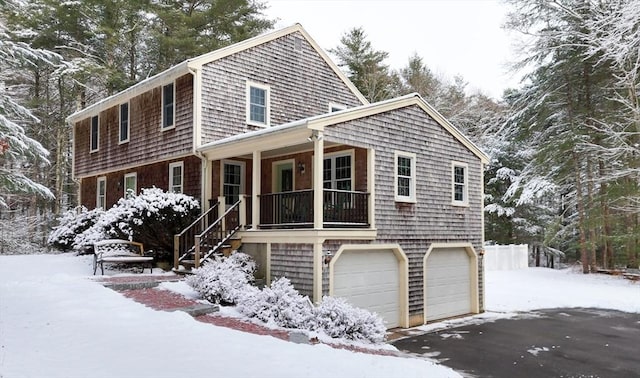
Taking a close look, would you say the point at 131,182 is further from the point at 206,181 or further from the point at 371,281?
the point at 371,281

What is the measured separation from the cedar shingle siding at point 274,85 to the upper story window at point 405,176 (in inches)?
199

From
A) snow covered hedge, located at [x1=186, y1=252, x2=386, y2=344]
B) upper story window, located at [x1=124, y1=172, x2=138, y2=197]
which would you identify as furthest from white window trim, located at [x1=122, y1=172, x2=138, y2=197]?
snow covered hedge, located at [x1=186, y1=252, x2=386, y2=344]

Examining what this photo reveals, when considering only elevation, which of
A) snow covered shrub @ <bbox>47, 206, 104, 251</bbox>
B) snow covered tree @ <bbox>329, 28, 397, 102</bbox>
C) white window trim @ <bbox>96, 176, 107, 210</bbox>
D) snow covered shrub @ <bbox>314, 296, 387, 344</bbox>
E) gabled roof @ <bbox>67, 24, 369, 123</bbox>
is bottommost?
snow covered shrub @ <bbox>314, 296, 387, 344</bbox>

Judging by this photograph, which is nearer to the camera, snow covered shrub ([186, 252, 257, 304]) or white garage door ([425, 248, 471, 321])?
snow covered shrub ([186, 252, 257, 304])

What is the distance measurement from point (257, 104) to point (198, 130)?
2.49 m

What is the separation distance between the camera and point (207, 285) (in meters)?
10.6

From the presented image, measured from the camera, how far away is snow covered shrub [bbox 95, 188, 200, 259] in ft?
45.1

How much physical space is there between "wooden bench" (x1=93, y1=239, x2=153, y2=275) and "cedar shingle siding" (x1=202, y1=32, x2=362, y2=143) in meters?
3.69

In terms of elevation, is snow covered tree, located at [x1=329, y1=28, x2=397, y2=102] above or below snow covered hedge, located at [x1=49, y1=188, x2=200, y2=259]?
above

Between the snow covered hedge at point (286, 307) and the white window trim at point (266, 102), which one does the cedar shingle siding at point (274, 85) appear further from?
the snow covered hedge at point (286, 307)

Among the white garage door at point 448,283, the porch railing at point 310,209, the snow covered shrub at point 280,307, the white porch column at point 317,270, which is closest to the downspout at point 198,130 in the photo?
the porch railing at point 310,209

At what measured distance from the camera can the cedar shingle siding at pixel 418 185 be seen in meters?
12.7

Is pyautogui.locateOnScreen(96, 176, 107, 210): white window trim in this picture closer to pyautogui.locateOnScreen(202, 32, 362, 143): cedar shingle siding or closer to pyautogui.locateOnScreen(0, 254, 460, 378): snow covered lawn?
pyautogui.locateOnScreen(202, 32, 362, 143): cedar shingle siding

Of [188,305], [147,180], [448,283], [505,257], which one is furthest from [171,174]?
[505,257]
